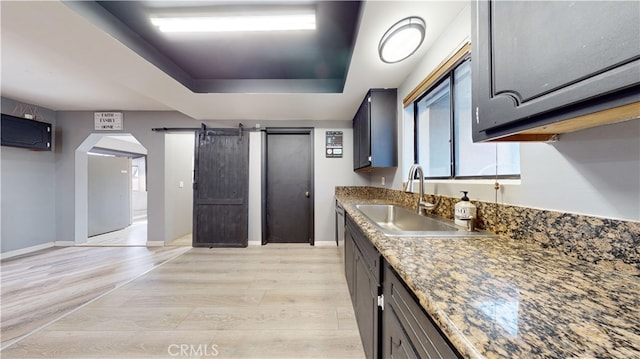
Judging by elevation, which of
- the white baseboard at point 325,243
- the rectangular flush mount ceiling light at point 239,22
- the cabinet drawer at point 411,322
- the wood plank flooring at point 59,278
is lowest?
the wood plank flooring at point 59,278

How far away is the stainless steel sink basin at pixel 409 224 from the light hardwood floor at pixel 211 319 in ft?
2.83

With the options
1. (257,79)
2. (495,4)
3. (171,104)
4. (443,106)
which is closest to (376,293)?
(495,4)

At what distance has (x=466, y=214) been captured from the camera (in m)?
1.20

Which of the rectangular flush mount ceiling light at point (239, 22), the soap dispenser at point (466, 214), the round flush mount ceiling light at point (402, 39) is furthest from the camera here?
the rectangular flush mount ceiling light at point (239, 22)

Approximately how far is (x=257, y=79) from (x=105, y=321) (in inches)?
110

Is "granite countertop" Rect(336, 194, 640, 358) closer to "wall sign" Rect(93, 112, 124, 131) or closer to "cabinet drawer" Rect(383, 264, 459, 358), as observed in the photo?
"cabinet drawer" Rect(383, 264, 459, 358)

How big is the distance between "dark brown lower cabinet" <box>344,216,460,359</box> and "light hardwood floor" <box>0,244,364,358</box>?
0.48m

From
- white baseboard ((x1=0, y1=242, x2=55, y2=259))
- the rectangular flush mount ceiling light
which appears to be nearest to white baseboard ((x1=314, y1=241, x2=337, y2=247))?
the rectangular flush mount ceiling light

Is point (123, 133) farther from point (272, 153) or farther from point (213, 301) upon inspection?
point (213, 301)

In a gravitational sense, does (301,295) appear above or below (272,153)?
below

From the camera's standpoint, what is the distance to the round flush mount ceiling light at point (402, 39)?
56.4 inches

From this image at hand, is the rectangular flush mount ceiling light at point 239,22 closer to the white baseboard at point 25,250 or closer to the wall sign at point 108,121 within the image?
A: the wall sign at point 108,121

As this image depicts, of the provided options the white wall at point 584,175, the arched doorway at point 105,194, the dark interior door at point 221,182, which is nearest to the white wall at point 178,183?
the dark interior door at point 221,182

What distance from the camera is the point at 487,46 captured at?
749mm
